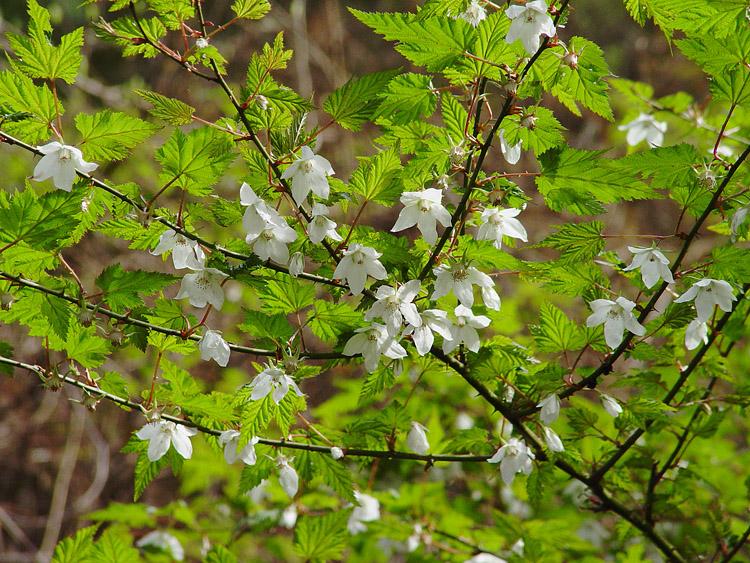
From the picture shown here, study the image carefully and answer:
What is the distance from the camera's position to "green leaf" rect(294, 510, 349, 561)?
1626mm

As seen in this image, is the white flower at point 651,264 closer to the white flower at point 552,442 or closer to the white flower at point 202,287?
the white flower at point 552,442

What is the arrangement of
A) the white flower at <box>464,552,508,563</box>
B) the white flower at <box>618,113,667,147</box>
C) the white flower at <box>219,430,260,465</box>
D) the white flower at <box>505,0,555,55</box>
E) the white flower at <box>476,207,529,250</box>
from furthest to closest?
the white flower at <box>618,113,667,147</box> → the white flower at <box>464,552,508,563</box> → the white flower at <box>219,430,260,465</box> → the white flower at <box>476,207,529,250</box> → the white flower at <box>505,0,555,55</box>

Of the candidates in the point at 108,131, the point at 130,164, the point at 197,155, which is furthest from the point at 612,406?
the point at 130,164

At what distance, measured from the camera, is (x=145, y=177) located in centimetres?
473

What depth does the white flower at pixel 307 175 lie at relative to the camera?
108 centimetres

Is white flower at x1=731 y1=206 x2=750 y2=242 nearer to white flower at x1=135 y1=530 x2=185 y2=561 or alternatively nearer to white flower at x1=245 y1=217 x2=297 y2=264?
white flower at x1=245 y1=217 x2=297 y2=264

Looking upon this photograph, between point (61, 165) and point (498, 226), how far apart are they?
26.3 inches

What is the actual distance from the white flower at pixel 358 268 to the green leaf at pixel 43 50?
1.60 feet

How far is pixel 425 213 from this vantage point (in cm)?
112

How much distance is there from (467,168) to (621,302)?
316 mm

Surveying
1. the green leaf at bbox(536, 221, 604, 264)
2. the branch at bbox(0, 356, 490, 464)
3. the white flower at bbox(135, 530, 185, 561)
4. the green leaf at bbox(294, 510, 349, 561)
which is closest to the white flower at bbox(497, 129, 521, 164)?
the green leaf at bbox(536, 221, 604, 264)

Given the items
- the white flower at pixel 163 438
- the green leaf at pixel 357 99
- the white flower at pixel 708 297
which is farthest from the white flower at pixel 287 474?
the white flower at pixel 708 297

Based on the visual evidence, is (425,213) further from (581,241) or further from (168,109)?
(168,109)

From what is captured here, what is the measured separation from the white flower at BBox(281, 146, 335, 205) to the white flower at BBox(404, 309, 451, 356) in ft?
0.80
